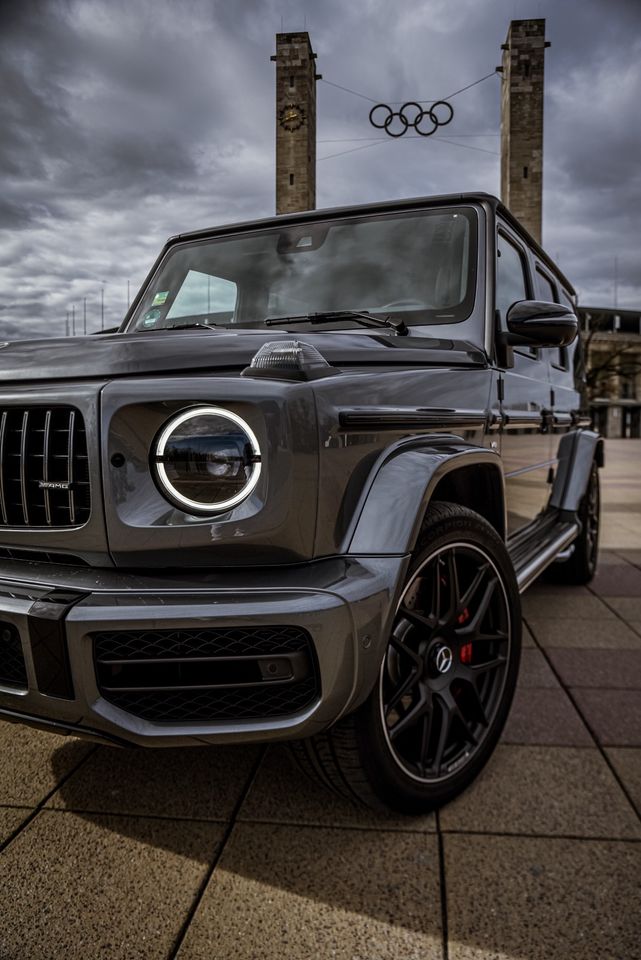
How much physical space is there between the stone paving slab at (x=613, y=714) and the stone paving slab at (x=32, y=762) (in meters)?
1.75

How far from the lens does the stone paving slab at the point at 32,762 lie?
2027mm

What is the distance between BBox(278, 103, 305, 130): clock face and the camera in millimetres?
34219

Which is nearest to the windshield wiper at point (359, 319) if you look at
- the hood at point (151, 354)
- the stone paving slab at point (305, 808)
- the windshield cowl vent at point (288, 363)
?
the hood at point (151, 354)

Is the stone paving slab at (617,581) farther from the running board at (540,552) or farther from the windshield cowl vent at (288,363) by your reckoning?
the windshield cowl vent at (288,363)

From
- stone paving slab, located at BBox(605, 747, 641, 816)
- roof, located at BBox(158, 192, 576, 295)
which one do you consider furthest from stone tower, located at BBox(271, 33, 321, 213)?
stone paving slab, located at BBox(605, 747, 641, 816)

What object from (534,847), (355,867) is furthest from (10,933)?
(534,847)

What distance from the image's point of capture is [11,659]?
59.4 inches

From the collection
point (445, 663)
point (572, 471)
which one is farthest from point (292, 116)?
point (445, 663)

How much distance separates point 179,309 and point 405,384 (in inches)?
60.6

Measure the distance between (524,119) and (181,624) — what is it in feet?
130

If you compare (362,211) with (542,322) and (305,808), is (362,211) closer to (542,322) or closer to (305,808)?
(542,322)

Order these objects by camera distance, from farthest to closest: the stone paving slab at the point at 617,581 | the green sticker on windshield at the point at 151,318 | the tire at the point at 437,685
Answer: the stone paving slab at the point at 617,581 < the green sticker on windshield at the point at 151,318 < the tire at the point at 437,685

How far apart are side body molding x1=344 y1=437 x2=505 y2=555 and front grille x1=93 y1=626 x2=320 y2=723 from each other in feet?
0.93

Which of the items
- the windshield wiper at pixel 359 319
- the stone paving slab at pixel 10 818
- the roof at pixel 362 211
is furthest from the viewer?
the roof at pixel 362 211
